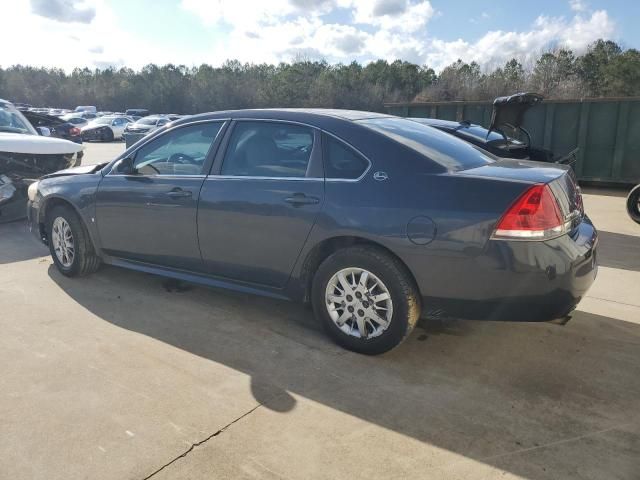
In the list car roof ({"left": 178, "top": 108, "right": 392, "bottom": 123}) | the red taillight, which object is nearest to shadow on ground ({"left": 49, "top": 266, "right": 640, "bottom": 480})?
the red taillight

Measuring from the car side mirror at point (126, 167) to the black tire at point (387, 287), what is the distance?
2.08 metres

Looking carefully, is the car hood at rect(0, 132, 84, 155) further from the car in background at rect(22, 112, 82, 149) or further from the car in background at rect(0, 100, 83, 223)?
the car in background at rect(22, 112, 82, 149)

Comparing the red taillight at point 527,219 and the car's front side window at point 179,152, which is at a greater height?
the car's front side window at point 179,152

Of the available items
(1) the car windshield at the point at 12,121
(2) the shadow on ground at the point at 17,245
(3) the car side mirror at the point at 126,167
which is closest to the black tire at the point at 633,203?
(3) the car side mirror at the point at 126,167

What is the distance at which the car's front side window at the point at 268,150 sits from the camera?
3.77 m

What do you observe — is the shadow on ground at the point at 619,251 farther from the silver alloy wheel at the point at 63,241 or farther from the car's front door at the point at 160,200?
the silver alloy wheel at the point at 63,241

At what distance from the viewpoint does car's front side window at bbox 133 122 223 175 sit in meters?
4.27

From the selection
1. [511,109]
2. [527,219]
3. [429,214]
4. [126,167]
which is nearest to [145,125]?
[511,109]

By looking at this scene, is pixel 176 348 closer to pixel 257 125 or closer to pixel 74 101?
pixel 257 125

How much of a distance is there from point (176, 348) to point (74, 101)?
8806 cm

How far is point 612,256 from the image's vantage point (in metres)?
5.98

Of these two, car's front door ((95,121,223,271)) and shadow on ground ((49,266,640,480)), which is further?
car's front door ((95,121,223,271))

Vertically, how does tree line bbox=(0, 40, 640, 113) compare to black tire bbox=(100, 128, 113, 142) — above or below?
above

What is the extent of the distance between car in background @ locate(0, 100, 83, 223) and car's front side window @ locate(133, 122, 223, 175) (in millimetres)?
4029
